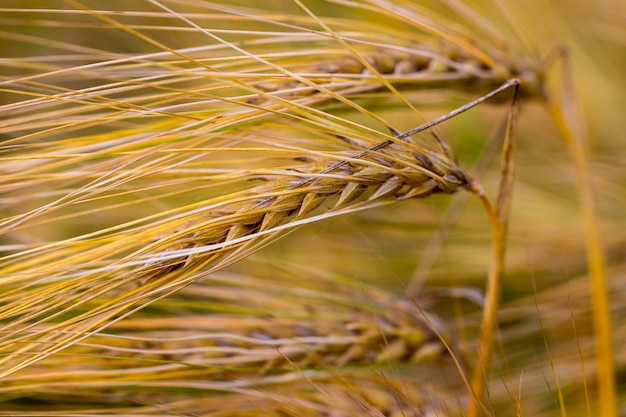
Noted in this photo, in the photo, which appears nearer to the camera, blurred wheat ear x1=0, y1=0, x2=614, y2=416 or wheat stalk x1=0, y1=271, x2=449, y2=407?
blurred wheat ear x1=0, y1=0, x2=614, y2=416

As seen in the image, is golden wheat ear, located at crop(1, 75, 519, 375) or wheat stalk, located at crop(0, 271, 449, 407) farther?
wheat stalk, located at crop(0, 271, 449, 407)

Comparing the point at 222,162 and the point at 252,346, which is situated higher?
the point at 222,162

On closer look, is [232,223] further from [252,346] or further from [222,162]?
[252,346]

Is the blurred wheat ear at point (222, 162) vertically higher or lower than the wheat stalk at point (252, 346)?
higher

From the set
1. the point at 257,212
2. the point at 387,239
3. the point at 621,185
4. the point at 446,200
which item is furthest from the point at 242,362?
the point at 621,185

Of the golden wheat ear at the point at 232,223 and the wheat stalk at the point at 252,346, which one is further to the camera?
the wheat stalk at the point at 252,346

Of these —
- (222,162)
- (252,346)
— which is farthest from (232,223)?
(252,346)

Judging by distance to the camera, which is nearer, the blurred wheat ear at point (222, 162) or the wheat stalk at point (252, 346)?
the blurred wheat ear at point (222, 162)

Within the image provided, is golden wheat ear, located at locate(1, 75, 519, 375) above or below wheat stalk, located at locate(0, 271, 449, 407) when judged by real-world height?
above

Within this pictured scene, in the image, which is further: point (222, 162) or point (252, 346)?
point (252, 346)

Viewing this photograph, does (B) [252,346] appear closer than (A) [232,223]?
No

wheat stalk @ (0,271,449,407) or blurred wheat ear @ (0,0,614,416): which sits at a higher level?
blurred wheat ear @ (0,0,614,416)

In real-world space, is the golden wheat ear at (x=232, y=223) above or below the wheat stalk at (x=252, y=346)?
above
